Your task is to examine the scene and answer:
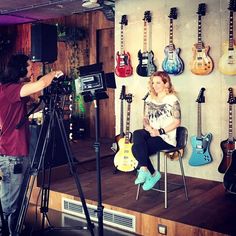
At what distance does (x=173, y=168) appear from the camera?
430 centimetres

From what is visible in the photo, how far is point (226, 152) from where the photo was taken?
12.3ft

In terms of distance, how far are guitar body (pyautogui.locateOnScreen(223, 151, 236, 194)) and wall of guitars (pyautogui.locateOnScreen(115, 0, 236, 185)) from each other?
2cm

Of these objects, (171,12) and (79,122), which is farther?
(79,122)

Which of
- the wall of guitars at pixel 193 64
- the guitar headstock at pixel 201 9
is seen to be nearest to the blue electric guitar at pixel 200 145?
the wall of guitars at pixel 193 64

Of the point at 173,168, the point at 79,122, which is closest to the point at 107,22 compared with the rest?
the point at 79,122

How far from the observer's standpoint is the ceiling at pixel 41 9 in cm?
579

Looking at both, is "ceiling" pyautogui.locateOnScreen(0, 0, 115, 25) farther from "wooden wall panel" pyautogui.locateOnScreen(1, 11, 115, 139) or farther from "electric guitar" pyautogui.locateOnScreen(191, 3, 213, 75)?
Result: "electric guitar" pyautogui.locateOnScreen(191, 3, 213, 75)

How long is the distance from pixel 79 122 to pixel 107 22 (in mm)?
1924

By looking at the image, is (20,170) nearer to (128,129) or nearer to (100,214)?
(100,214)

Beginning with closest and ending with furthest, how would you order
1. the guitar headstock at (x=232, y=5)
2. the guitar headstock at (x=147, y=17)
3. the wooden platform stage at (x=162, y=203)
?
the wooden platform stage at (x=162, y=203) → the guitar headstock at (x=232, y=5) → the guitar headstock at (x=147, y=17)

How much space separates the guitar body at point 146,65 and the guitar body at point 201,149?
3.12 feet

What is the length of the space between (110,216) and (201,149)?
1363mm

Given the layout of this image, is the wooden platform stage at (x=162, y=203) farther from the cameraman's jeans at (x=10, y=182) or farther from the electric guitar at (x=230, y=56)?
the electric guitar at (x=230, y=56)

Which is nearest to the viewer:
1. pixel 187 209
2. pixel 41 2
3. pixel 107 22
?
pixel 187 209
